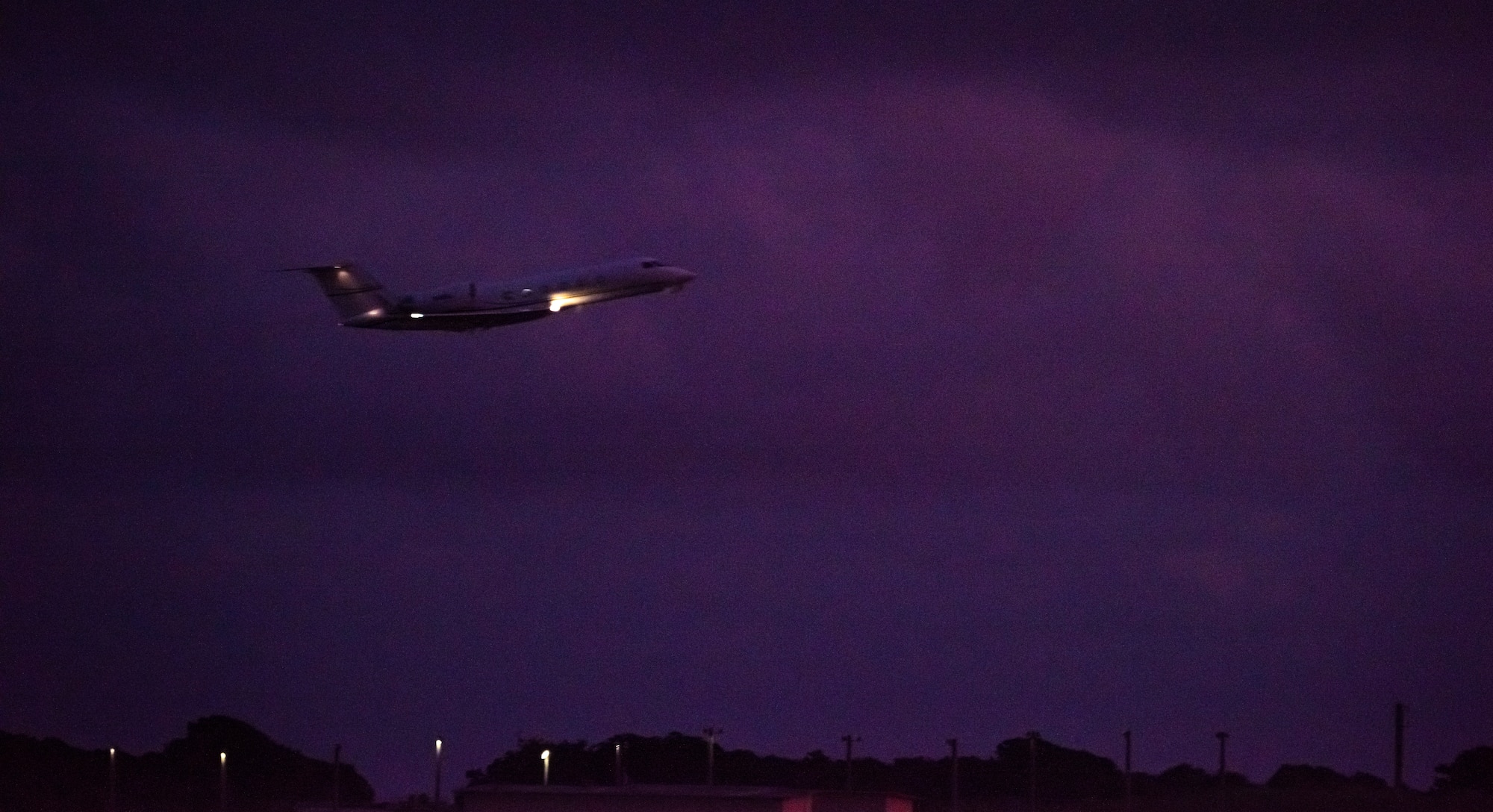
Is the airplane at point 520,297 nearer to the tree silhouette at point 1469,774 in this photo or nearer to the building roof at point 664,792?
the building roof at point 664,792

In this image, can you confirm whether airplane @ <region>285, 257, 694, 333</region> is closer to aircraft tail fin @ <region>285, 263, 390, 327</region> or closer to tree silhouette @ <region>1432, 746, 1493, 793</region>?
aircraft tail fin @ <region>285, 263, 390, 327</region>

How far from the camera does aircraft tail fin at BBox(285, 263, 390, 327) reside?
12075cm

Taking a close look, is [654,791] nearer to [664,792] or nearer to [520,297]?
[664,792]

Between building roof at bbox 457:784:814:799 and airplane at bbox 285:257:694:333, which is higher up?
airplane at bbox 285:257:694:333

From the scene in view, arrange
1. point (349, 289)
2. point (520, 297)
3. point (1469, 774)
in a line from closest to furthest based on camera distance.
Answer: point (520, 297), point (349, 289), point (1469, 774)

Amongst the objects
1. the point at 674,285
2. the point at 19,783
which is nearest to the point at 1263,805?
the point at 674,285

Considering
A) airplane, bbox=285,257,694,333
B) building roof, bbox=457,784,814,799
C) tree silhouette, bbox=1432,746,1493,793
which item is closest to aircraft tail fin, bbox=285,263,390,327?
airplane, bbox=285,257,694,333

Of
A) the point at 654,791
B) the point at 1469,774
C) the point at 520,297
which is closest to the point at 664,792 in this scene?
the point at 654,791

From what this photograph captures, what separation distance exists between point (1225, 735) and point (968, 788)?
46770 millimetres

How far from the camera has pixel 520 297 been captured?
111 meters

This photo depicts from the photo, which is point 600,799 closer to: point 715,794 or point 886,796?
point 715,794

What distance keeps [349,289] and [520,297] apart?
14.8 metres

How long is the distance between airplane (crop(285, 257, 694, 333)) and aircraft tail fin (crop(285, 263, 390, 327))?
8.04 feet

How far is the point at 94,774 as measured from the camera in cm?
19575
